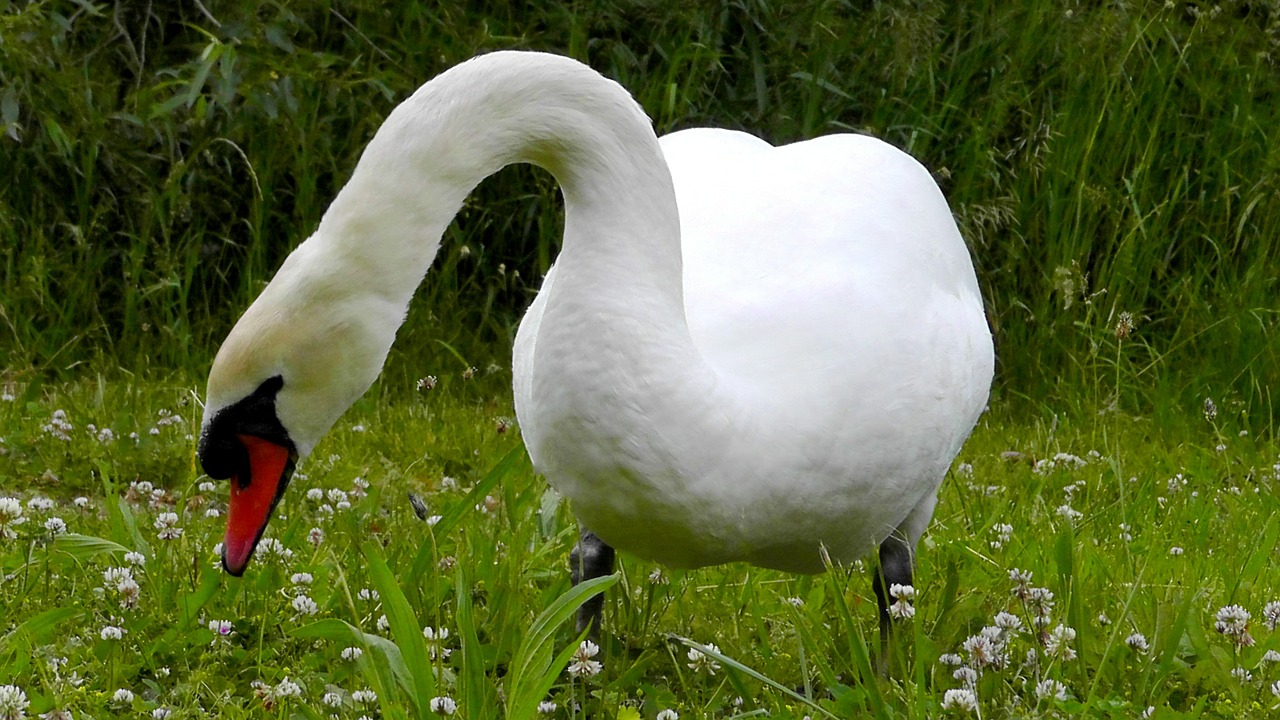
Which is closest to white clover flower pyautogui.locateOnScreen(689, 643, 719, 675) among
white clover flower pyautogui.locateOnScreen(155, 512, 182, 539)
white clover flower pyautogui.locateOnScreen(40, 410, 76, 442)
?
white clover flower pyautogui.locateOnScreen(155, 512, 182, 539)

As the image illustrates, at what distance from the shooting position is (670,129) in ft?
19.4

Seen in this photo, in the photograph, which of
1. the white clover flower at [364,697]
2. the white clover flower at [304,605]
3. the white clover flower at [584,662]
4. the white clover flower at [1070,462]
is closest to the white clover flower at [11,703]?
the white clover flower at [364,697]

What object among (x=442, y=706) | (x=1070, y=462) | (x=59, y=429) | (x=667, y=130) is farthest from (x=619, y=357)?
(x=667, y=130)

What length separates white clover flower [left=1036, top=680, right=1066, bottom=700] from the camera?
2.42 metres

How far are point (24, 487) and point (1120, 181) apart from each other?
3.94 metres

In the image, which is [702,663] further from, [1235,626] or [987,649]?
[1235,626]

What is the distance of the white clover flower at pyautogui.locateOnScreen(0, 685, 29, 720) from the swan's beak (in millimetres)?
404

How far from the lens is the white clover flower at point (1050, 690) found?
7.93 feet

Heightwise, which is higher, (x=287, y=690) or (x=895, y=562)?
(x=287, y=690)

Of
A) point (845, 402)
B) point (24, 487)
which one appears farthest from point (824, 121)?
point (845, 402)

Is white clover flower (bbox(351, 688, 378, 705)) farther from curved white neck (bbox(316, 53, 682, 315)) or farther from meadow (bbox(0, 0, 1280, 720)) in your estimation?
meadow (bbox(0, 0, 1280, 720))

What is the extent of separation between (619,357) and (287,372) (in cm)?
50

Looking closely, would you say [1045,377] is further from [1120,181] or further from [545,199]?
[545,199]

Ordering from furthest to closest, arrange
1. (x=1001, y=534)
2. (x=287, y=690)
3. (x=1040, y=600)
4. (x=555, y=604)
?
(x=1001, y=534), (x=1040, y=600), (x=287, y=690), (x=555, y=604)
